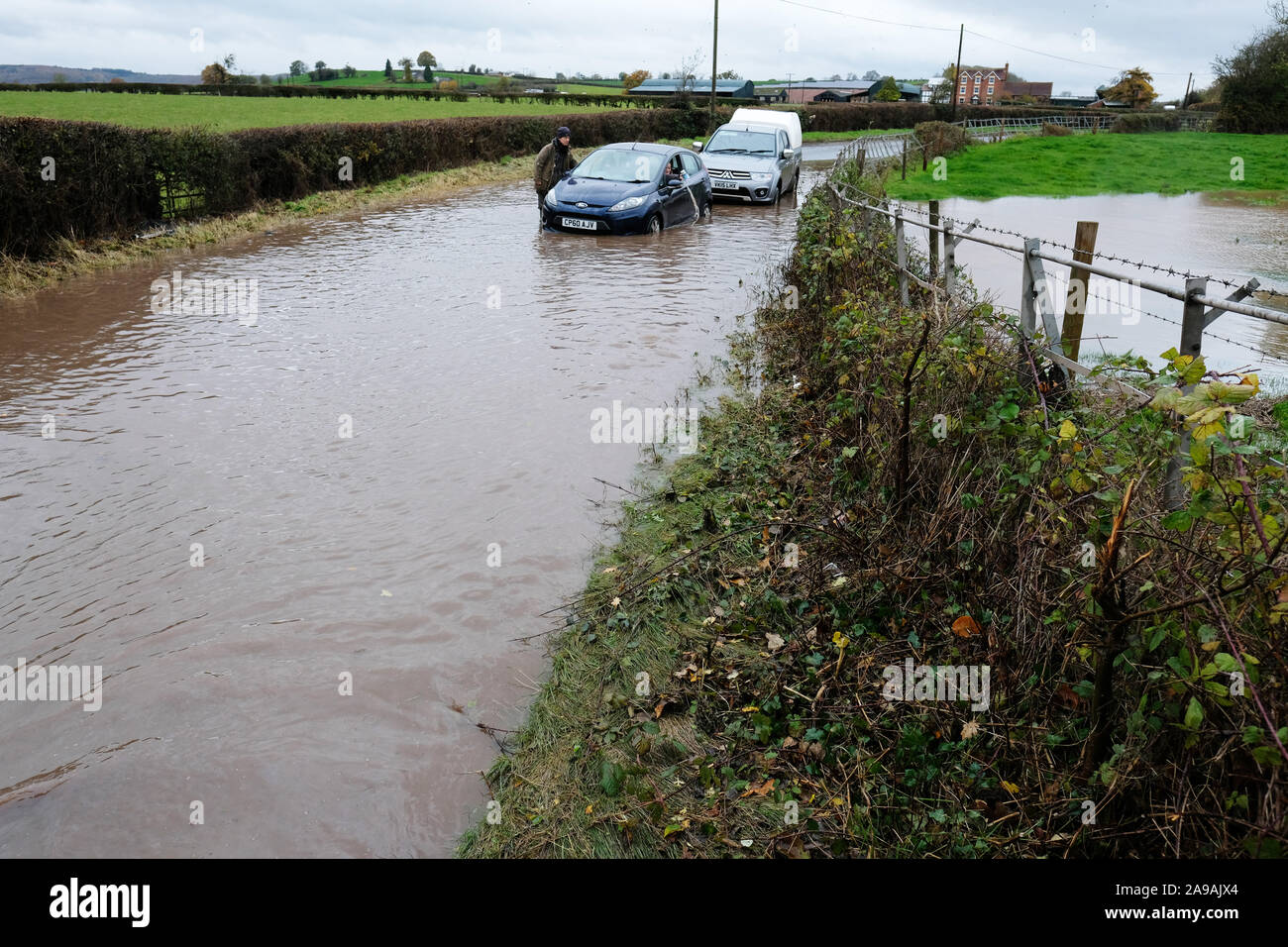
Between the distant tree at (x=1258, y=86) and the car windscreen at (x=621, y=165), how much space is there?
5543cm

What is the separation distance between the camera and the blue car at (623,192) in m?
16.2

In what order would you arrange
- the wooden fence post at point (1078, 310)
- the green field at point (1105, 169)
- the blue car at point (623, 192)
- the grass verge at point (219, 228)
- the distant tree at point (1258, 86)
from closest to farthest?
1. the wooden fence post at point (1078, 310)
2. the grass verge at point (219, 228)
3. the blue car at point (623, 192)
4. the green field at point (1105, 169)
5. the distant tree at point (1258, 86)

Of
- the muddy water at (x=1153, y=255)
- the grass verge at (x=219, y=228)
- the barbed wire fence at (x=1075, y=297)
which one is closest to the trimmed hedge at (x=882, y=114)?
the muddy water at (x=1153, y=255)

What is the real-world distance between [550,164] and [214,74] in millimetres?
82855

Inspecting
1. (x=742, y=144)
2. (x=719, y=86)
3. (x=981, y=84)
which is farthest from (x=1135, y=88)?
(x=742, y=144)

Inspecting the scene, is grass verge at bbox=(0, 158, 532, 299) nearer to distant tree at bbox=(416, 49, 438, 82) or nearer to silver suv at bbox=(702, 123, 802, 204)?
silver suv at bbox=(702, 123, 802, 204)

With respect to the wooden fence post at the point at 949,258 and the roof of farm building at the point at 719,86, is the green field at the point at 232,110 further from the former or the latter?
the roof of farm building at the point at 719,86

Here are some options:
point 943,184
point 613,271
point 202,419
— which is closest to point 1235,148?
point 943,184

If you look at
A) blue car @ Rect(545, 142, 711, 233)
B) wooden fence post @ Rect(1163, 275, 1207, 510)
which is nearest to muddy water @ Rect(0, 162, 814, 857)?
wooden fence post @ Rect(1163, 275, 1207, 510)

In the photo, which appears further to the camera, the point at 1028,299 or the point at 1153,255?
the point at 1153,255

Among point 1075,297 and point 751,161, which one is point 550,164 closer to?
point 751,161

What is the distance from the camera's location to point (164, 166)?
→ 1565 centimetres

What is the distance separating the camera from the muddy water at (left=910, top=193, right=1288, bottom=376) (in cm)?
982
